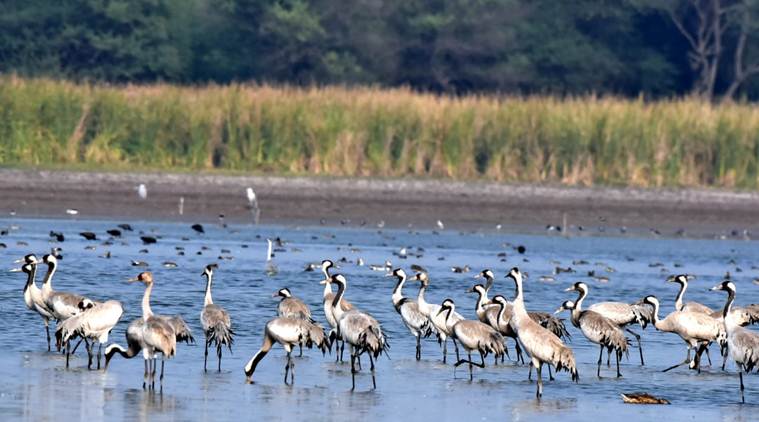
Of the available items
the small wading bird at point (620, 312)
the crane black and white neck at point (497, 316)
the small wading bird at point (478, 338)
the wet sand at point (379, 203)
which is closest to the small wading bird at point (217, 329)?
the small wading bird at point (478, 338)

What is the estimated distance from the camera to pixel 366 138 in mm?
32438

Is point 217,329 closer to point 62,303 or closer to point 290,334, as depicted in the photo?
point 290,334

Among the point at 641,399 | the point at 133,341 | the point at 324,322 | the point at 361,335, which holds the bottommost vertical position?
the point at 324,322

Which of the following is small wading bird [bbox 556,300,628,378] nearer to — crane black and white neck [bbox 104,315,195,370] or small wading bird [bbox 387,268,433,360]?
small wading bird [bbox 387,268,433,360]

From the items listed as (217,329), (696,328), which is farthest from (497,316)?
(217,329)

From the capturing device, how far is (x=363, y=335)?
14.5m

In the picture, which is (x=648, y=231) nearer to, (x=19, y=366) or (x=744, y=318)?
(x=744, y=318)

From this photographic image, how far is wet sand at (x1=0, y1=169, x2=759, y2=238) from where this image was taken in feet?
95.4

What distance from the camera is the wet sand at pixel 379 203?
29.1 meters

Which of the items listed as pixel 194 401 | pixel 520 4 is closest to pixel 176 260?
pixel 194 401

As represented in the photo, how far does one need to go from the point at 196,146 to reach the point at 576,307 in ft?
53.0

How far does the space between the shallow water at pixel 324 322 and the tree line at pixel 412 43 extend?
21360 millimetres

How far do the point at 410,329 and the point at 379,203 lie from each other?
1278cm

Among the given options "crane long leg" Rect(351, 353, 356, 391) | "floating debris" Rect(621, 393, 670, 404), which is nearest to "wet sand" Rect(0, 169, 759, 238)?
"crane long leg" Rect(351, 353, 356, 391)
